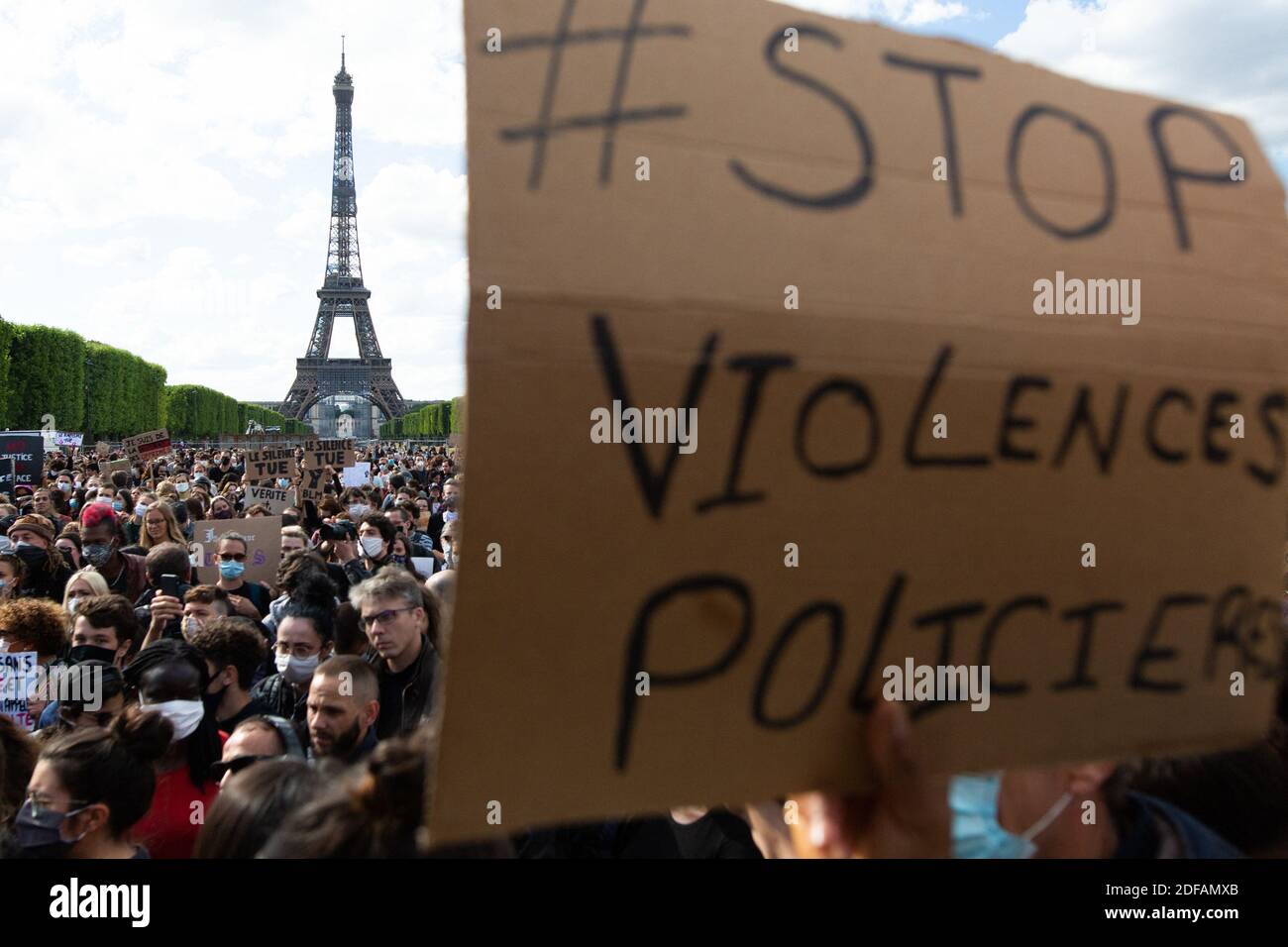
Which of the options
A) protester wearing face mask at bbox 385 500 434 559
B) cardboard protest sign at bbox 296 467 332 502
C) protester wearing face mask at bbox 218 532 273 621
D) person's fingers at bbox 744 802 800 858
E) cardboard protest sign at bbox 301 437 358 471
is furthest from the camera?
cardboard protest sign at bbox 301 437 358 471

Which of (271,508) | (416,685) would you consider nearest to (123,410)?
(271,508)

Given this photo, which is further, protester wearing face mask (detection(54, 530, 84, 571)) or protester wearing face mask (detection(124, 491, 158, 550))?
protester wearing face mask (detection(124, 491, 158, 550))

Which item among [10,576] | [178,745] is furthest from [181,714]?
[10,576]

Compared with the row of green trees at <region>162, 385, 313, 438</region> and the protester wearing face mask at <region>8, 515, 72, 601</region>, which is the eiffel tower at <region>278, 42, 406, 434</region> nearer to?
the row of green trees at <region>162, 385, 313, 438</region>

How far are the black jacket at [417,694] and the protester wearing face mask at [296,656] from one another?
1.34 feet

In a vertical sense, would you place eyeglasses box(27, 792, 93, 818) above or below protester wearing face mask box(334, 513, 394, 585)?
below

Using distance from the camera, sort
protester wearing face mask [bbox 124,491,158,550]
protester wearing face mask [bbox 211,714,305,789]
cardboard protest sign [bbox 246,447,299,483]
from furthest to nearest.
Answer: cardboard protest sign [bbox 246,447,299,483]
protester wearing face mask [bbox 124,491,158,550]
protester wearing face mask [bbox 211,714,305,789]

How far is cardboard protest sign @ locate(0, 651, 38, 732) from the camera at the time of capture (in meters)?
4.15

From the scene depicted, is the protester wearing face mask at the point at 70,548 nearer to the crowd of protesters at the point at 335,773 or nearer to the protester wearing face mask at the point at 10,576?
the protester wearing face mask at the point at 10,576

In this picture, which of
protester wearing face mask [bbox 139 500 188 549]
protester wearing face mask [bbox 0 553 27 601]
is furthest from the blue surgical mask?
protester wearing face mask [bbox 139 500 188 549]

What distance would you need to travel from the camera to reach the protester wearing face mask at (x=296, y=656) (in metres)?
4.12

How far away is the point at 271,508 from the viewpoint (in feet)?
37.2

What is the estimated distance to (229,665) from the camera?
3910 mm

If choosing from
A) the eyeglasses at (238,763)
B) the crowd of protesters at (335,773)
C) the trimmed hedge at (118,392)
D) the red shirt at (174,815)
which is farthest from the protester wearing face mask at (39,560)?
the trimmed hedge at (118,392)
